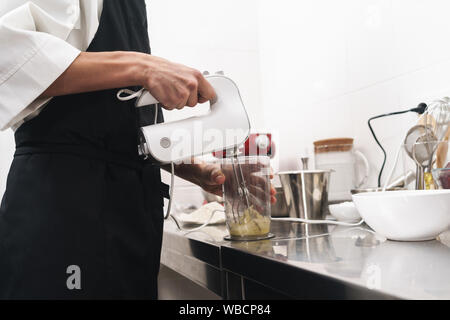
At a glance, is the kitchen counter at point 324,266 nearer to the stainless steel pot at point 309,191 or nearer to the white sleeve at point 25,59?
the stainless steel pot at point 309,191

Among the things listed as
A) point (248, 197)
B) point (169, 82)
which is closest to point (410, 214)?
point (248, 197)

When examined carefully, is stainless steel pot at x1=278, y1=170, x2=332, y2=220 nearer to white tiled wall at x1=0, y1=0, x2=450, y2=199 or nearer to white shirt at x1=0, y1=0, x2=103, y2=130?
white tiled wall at x1=0, y1=0, x2=450, y2=199

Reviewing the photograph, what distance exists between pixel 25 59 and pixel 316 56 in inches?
43.5

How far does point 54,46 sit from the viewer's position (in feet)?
1.88

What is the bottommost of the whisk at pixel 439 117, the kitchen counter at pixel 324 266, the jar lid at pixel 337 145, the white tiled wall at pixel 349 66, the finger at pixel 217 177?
the kitchen counter at pixel 324 266

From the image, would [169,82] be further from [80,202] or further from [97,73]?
[80,202]

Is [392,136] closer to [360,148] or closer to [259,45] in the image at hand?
[360,148]

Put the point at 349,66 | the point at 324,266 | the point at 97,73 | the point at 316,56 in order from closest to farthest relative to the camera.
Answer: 1. the point at 324,266
2. the point at 97,73
3. the point at 349,66
4. the point at 316,56

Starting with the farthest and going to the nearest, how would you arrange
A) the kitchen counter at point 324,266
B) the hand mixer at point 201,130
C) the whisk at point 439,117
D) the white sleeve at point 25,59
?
the whisk at point 439,117, the hand mixer at point 201,130, the white sleeve at point 25,59, the kitchen counter at point 324,266

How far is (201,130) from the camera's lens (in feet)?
2.26

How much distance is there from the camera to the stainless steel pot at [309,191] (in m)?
0.99

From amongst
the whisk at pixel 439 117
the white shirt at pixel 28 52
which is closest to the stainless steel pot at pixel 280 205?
the whisk at pixel 439 117

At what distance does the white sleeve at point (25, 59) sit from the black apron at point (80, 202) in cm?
7

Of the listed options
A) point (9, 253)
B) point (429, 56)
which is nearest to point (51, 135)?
point (9, 253)
